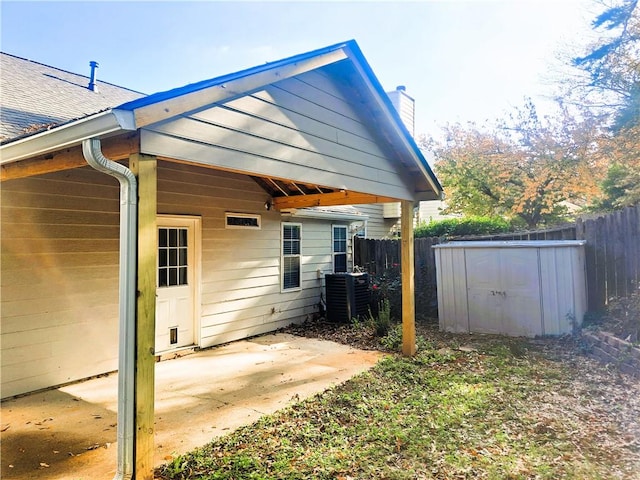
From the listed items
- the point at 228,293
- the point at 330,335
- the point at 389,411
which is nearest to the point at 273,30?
the point at 228,293

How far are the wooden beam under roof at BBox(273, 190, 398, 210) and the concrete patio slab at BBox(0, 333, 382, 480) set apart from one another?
2310 millimetres

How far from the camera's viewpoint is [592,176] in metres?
12.2

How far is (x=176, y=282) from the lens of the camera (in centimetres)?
574

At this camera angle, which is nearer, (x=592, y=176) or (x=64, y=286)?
(x=64, y=286)

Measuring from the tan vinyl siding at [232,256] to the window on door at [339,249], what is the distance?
1.32m

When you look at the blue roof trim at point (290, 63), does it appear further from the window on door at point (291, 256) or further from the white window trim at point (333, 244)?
the white window trim at point (333, 244)

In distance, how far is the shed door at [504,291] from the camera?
20.6 feet

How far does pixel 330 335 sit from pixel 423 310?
233 centimetres

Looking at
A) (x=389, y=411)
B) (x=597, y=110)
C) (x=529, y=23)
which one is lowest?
(x=389, y=411)

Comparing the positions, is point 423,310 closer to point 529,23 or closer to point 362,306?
point 362,306

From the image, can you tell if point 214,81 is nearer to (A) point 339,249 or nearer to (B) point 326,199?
(B) point 326,199

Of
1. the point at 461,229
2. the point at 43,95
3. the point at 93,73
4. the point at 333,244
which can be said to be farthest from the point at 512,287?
the point at 93,73

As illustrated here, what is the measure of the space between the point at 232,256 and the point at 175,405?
297 cm

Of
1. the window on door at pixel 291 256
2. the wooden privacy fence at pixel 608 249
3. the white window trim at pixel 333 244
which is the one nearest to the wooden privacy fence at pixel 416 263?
the white window trim at pixel 333 244
